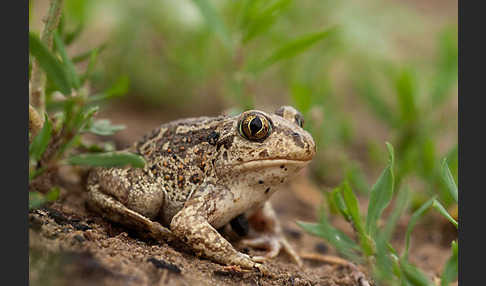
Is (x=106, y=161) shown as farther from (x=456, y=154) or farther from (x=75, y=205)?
(x=456, y=154)

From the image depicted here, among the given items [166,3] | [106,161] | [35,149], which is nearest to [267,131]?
[106,161]

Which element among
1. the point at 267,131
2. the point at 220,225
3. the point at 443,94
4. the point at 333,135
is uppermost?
the point at 443,94

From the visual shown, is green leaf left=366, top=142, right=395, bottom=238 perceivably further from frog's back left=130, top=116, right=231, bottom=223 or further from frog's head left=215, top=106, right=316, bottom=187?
frog's back left=130, top=116, right=231, bottom=223

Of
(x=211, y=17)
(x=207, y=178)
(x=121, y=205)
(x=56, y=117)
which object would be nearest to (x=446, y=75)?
(x=211, y=17)

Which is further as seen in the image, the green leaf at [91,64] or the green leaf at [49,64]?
the green leaf at [91,64]

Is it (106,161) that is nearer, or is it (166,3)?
(106,161)

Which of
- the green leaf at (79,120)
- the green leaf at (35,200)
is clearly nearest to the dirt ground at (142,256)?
the green leaf at (35,200)

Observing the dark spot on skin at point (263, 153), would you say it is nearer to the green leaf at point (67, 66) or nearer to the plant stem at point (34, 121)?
the green leaf at point (67, 66)
